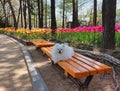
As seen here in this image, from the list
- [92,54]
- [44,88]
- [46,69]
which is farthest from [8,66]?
[44,88]

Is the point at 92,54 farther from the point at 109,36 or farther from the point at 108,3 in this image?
the point at 108,3

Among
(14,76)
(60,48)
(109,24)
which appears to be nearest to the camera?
(60,48)

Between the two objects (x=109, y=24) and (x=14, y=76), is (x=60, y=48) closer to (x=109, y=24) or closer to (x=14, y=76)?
(x=14, y=76)

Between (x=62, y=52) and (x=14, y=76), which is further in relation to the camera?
(x=14, y=76)

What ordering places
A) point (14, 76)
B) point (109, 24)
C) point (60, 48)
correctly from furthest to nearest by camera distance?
point (109, 24) → point (14, 76) → point (60, 48)

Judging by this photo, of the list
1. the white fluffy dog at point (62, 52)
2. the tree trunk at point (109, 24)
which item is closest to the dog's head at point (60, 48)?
the white fluffy dog at point (62, 52)

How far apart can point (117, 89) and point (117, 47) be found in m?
3.71

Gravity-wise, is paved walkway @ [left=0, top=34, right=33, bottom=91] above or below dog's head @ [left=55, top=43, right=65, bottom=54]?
below

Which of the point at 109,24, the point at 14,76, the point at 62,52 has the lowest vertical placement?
the point at 14,76

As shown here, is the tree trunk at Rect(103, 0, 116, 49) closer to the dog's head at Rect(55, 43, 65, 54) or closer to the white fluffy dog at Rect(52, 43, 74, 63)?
the white fluffy dog at Rect(52, 43, 74, 63)

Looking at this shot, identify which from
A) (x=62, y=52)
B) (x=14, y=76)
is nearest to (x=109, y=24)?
(x=62, y=52)

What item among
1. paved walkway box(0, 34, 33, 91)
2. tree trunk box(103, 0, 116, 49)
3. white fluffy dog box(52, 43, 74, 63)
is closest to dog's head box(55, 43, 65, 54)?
white fluffy dog box(52, 43, 74, 63)

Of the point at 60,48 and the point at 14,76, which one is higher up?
the point at 60,48

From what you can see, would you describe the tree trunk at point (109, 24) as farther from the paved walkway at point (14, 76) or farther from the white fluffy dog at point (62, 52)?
the paved walkway at point (14, 76)
